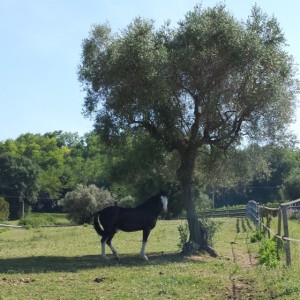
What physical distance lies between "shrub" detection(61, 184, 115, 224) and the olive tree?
4190cm

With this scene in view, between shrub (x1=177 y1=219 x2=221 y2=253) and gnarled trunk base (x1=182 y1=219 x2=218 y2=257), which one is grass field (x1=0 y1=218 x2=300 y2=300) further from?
shrub (x1=177 y1=219 x2=221 y2=253)

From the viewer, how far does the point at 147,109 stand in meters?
18.6

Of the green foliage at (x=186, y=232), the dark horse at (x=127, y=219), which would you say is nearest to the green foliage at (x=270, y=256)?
the green foliage at (x=186, y=232)

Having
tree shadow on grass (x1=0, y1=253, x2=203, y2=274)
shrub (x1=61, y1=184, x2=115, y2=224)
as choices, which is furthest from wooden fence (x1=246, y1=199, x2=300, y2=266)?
shrub (x1=61, y1=184, x2=115, y2=224)

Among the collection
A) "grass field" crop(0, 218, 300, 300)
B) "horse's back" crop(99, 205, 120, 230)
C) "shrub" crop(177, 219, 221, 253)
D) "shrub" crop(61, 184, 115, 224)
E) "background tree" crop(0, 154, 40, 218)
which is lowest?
"grass field" crop(0, 218, 300, 300)

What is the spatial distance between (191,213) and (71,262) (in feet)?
15.2

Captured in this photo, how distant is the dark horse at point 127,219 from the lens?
18359mm

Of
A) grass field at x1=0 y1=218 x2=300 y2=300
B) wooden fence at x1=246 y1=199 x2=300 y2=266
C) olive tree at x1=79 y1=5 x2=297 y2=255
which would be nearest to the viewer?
grass field at x1=0 y1=218 x2=300 y2=300

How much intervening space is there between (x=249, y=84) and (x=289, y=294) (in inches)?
376

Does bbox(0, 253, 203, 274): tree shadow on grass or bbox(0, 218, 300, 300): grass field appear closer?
bbox(0, 218, 300, 300): grass field

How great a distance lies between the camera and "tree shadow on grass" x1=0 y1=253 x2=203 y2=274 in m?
15.8

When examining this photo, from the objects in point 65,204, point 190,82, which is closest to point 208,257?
point 190,82

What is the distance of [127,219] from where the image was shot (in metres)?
18.6

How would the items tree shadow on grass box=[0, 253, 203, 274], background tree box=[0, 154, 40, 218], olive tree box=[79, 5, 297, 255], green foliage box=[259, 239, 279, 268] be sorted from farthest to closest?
background tree box=[0, 154, 40, 218]
olive tree box=[79, 5, 297, 255]
tree shadow on grass box=[0, 253, 203, 274]
green foliage box=[259, 239, 279, 268]
